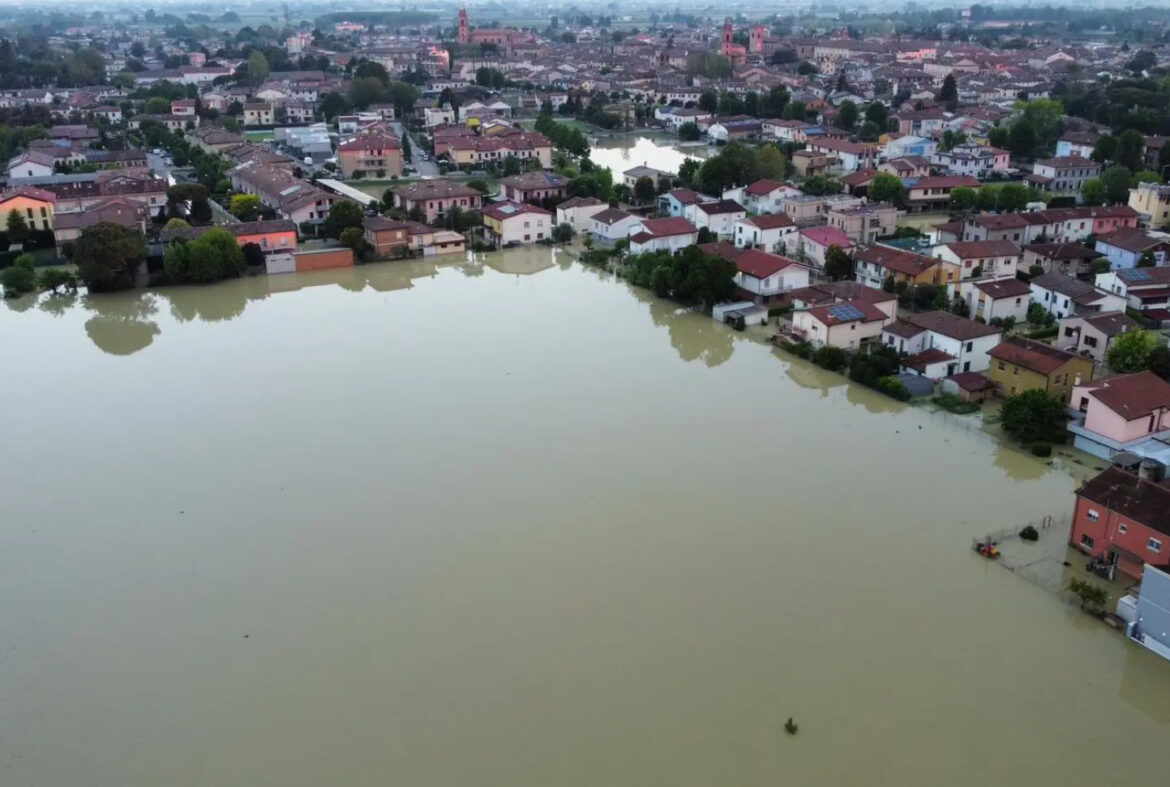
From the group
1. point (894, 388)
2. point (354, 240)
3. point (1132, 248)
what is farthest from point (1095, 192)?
point (354, 240)

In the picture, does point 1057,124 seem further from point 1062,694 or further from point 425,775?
point 425,775

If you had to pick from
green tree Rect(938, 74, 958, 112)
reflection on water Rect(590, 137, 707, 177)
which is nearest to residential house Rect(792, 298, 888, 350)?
reflection on water Rect(590, 137, 707, 177)

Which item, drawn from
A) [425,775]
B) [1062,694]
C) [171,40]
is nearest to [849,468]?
[1062,694]

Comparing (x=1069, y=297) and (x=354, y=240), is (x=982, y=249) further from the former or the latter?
(x=354, y=240)

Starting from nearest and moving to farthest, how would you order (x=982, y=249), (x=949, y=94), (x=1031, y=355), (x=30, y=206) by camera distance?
→ 1. (x=1031, y=355)
2. (x=982, y=249)
3. (x=30, y=206)
4. (x=949, y=94)

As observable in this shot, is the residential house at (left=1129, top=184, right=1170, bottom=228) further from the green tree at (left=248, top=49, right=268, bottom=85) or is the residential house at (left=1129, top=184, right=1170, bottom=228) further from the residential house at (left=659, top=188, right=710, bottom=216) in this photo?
the green tree at (left=248, top=49, right=268, bottom=85)

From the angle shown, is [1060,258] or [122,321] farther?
[1060,258]

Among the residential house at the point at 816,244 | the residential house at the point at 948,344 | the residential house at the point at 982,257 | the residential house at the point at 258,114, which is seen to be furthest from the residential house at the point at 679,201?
the residential house at the point at 258,114
